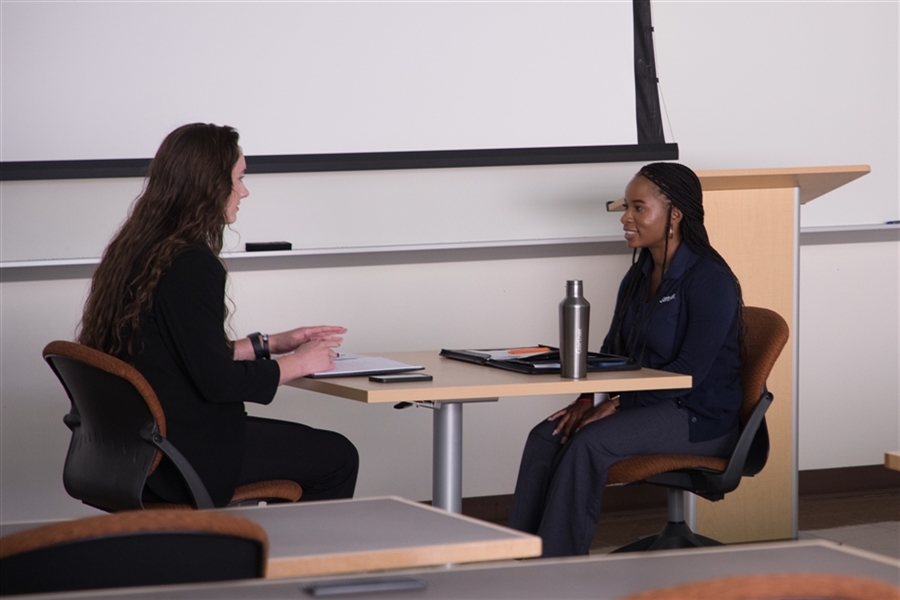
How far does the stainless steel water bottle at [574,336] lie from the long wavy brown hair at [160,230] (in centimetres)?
78

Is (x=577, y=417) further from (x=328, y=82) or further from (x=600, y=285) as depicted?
(x=328, y=82)

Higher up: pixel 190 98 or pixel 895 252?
pixel 190 98

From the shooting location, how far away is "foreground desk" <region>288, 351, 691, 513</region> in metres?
2.35

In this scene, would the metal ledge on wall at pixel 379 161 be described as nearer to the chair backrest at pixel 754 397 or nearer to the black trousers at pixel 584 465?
the chair backrest at pixel 754 397

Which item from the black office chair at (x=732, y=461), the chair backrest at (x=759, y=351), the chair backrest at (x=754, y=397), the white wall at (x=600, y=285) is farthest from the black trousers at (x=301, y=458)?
the white wall at (x=600, y=285)

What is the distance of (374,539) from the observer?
1.33m

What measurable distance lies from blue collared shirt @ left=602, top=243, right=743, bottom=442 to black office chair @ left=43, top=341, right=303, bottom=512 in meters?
1.33

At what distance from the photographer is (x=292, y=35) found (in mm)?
3996

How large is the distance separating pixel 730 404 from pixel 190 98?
2181mm

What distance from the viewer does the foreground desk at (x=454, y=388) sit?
235 cm

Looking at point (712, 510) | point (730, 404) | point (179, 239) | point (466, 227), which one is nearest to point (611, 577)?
point (179, 239)

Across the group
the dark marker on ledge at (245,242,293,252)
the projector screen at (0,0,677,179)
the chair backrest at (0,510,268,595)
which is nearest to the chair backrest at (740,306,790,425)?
the projector screen at (0,0,677,179)

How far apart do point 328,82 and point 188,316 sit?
1.91 metres

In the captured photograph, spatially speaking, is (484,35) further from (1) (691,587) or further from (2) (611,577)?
(1) (691,587)
